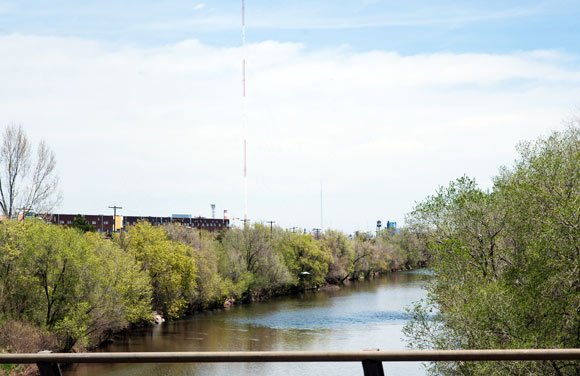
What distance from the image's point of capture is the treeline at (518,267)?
19.9 m

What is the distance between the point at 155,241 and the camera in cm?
5356

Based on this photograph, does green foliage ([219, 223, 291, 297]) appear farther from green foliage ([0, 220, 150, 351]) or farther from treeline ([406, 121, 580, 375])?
treeline ([406, 121, 580, 375])

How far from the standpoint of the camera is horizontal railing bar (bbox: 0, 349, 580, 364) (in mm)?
3178

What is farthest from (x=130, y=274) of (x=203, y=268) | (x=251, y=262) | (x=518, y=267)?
(x=251, y=262)

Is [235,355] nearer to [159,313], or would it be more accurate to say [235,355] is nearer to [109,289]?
[109,289]

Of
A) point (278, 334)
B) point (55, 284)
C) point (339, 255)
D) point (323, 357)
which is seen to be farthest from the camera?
point (339, 255)

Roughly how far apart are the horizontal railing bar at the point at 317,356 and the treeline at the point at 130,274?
28.9m

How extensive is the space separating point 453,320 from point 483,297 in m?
1.63

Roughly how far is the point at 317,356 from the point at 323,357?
36mm

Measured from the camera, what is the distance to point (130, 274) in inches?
1639

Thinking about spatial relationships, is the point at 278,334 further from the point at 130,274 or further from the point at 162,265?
the point at 162,265

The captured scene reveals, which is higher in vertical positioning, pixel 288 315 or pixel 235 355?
pixel 235 355

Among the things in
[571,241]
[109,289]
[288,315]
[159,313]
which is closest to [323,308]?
[288,315]

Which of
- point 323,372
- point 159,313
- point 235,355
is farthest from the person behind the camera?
point 159,313
